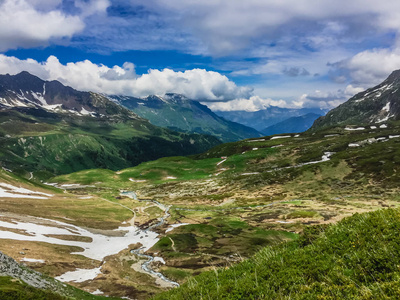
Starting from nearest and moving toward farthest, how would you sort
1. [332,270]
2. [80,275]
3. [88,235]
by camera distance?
[332,270]
[80,275]
[88,235]

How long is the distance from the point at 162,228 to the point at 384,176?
4009 inches

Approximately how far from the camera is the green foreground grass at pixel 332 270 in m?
8.75

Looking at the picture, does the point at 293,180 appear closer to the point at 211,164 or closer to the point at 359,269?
the point at 211,164

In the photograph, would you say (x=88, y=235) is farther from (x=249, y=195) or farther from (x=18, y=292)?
(x=249, y=195)

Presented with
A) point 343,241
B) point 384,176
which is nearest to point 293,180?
point 384,176

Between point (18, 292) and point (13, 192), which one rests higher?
point (18, 292)

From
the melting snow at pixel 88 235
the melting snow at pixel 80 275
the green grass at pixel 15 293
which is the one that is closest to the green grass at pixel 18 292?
the green grass at pixel 15 293

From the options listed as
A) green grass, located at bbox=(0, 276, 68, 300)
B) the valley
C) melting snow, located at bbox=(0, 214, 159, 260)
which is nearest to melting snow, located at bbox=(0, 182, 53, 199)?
the valley

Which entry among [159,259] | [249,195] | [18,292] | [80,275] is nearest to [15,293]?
[18,292]

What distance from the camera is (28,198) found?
8738 cm

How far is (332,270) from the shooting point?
1010 cm

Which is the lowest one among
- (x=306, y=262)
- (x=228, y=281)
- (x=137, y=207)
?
(x=137, y=207)

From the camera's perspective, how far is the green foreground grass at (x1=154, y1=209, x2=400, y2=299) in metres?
8.75

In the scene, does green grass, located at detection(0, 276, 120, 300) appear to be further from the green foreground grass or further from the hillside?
the hillside
